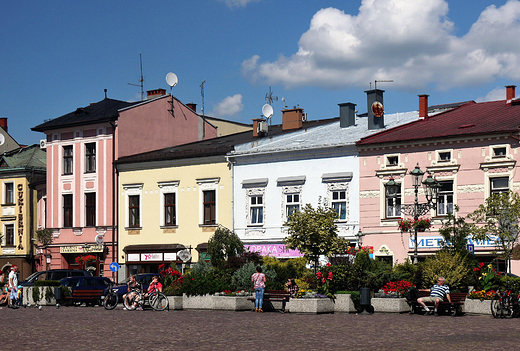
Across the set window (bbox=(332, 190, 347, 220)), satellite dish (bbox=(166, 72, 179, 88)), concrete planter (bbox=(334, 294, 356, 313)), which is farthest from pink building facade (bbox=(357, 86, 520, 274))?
satellite dish (bbox=(166, 72, 179, 88))

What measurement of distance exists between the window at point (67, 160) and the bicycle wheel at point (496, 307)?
3212 centimetres

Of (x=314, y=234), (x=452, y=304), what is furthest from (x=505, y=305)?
(x=314, y=234)

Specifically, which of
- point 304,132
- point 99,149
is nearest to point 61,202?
point 99,149

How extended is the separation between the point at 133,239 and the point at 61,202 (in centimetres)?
609

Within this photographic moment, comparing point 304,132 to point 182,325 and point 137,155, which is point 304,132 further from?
point 182,325

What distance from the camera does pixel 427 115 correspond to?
41.9 metres

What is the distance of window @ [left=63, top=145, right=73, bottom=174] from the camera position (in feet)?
161

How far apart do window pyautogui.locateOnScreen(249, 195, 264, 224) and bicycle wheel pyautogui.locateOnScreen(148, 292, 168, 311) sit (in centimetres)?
1475

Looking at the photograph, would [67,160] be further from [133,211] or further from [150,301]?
[150,301]

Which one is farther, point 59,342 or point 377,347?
point 59,342

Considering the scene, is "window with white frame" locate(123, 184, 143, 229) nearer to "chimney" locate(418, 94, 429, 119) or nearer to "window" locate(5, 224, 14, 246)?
"window" locate(5, 224, 14, 246)

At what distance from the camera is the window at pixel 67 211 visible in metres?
48.9

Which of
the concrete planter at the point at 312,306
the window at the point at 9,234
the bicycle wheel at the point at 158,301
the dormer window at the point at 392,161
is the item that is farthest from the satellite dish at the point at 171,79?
the concrete planter at the point at 312,306

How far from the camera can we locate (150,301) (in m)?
27.5
